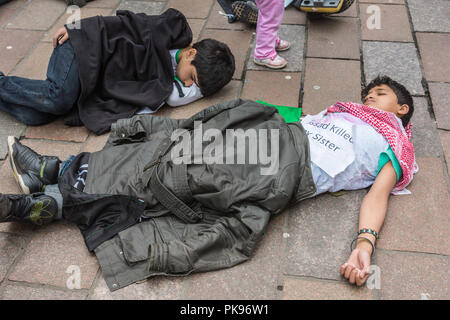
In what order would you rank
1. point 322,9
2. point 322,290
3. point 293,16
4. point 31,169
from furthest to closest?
point 293,16
point 322,9
point 31,169
point 322,290

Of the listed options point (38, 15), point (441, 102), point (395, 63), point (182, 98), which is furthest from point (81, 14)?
point (441, 102)

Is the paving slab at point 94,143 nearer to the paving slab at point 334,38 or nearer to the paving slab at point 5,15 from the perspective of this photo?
the paving slab at point 334,38

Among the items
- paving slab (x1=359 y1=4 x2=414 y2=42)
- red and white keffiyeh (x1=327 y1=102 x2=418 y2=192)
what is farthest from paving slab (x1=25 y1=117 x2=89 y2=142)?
paving slab (x1=359 y1=4 x2=414 y2=42)

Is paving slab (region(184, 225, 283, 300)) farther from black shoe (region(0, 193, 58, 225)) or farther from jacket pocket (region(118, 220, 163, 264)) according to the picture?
black shoe (region(0, 193, 58, 225))

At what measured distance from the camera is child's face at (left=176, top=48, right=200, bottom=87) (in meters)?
2.84

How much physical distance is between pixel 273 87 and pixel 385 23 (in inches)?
51.8

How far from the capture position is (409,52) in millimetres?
3238

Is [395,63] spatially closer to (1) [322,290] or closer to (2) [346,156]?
(2) [346,156]

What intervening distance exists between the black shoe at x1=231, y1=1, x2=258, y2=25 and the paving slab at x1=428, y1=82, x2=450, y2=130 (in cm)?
146

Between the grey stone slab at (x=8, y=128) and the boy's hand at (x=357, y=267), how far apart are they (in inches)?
81.7

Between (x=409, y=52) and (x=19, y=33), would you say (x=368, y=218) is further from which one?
(x=19, y=33)

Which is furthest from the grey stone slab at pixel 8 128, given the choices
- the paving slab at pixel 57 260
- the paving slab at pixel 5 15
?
the paving slab at pixel 5 15

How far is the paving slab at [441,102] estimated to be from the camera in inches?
104

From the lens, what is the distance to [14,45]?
11.2 ft
